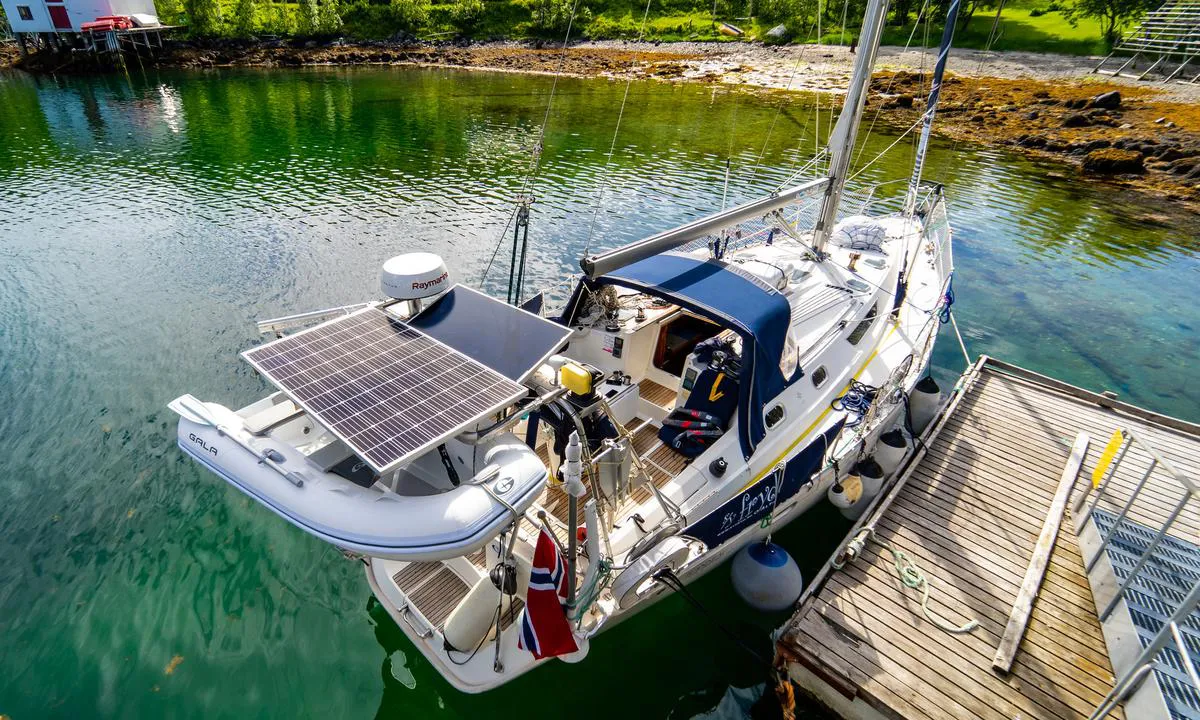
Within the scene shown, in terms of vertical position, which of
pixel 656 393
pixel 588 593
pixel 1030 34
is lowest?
pixel 656 393

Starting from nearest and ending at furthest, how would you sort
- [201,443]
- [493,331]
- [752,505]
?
1. [201,443]
2. [493,331]
3. [752,505]

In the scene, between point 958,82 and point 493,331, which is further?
point 958,82

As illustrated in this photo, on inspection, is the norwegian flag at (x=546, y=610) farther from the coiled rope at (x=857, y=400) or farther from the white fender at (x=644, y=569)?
the coiled rope at (x=857, y=400)

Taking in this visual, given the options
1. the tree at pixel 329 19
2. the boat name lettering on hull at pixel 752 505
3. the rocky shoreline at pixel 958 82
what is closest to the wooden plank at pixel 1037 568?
the boat name lettering on hull at pixel 752 505

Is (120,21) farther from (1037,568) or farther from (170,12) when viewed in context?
(1037,568)

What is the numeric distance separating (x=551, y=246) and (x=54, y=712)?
702 inches

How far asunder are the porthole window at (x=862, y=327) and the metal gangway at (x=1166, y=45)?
53567 mm

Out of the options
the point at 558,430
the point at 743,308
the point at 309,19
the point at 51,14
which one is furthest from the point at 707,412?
the point at 309,19

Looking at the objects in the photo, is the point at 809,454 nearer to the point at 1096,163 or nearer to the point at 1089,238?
the point at 1089,238

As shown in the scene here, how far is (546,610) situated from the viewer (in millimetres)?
5945

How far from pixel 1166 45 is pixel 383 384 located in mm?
72342

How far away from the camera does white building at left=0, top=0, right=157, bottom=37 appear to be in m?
61.1

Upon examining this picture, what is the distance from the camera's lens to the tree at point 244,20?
76500 millimetres

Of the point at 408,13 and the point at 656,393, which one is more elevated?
the point at 408,13
